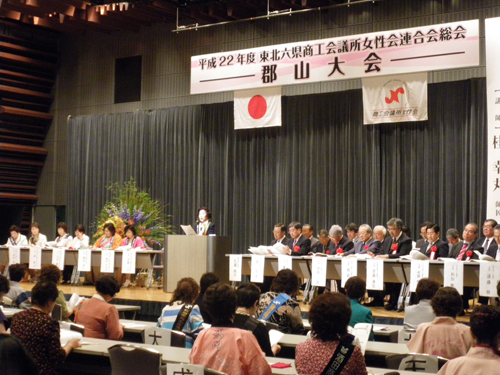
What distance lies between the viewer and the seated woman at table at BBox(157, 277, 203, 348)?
4508 mm

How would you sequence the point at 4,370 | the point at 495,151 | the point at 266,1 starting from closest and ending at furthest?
1. the point at 4,370
2. the point at 495,151
3. the point at 266,1

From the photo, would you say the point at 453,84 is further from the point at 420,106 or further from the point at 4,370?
the point at 4,370

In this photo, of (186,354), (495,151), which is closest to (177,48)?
(495,151)

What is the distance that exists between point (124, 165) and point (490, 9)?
7.81m

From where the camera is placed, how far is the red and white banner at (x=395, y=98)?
10289mm

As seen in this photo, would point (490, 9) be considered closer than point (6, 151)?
Yes

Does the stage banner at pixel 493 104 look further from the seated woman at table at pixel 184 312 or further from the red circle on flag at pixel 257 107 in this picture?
the seated woman at table at pixel 184 312

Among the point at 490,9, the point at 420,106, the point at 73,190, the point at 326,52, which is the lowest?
the point at 73,190

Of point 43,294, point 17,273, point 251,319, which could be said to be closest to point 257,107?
point 17,273

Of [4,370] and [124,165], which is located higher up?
[124,165]

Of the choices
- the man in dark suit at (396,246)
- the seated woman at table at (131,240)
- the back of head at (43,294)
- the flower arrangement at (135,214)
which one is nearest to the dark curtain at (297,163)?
the flower arrangement at (135,214)

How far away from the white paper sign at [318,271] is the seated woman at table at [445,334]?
15.5ft

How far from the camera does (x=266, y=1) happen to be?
12.3 metres

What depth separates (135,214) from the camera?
12.9m
